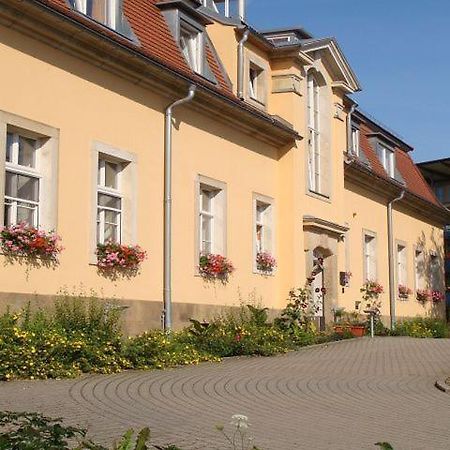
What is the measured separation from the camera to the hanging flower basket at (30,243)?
12.7m

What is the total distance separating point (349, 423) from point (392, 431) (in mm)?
548

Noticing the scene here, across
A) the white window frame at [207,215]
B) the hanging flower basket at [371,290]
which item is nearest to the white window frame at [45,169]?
the white window frame at [207,215]

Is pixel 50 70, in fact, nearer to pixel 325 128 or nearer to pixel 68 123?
pixel 68 123

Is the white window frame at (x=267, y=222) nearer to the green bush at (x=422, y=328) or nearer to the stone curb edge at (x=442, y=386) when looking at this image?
the green bush at (x=422, y=328)

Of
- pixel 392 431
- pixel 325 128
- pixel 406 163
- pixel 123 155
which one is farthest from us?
pixel 406 163

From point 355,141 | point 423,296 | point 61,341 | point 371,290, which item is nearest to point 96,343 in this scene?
point 61,341

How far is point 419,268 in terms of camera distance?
31859 mm

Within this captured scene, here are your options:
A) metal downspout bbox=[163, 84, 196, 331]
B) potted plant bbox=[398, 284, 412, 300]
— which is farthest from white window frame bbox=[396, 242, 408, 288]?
metal downspout bbox=[163, 84, 196, 331]

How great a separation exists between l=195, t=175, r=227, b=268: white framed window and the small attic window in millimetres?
3633

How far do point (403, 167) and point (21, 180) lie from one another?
2069 cm

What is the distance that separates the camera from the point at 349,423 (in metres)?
9.01

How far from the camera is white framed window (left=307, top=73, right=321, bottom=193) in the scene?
867 inches

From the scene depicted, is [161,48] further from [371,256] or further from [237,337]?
[371,256]

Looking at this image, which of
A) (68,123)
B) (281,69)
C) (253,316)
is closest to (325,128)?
(281,69)
